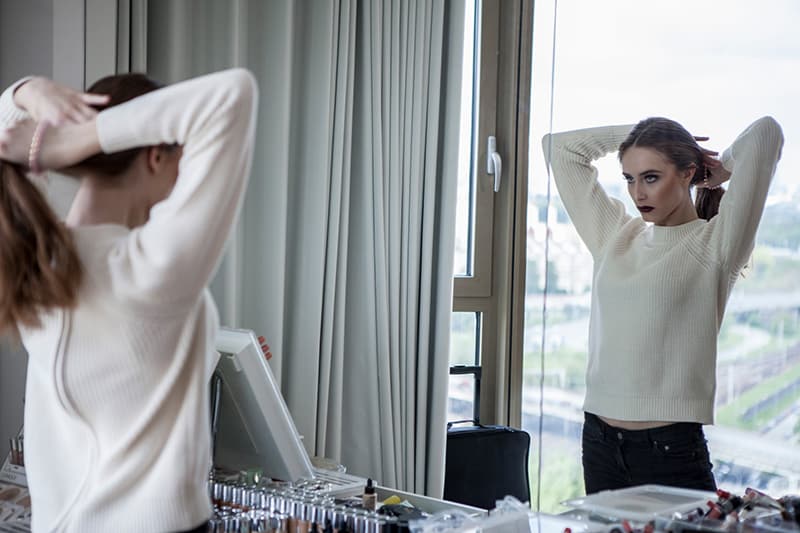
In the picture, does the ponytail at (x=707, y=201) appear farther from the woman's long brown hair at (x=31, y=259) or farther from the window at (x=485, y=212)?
the woman's long brown hair at (x=31, y=259)

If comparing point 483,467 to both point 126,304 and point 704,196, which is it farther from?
point 126,304

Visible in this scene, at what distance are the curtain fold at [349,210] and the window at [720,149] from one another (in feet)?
3.44

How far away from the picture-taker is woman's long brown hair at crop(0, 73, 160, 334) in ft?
3.07

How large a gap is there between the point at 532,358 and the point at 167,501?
3.31 feet

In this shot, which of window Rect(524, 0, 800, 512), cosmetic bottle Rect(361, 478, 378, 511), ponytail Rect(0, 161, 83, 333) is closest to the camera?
ponytail Rect(0, 161, 83, 333)

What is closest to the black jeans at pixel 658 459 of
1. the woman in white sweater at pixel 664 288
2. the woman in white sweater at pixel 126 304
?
the woman in white sweater at pixel 664 288

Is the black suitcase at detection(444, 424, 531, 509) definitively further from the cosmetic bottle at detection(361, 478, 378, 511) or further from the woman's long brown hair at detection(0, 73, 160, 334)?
the woman's long brown hair at detection(0, 73, 160, 334)

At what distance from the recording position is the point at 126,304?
3.10ft

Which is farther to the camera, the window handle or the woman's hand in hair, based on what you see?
the window handle

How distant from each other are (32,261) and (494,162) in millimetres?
1682

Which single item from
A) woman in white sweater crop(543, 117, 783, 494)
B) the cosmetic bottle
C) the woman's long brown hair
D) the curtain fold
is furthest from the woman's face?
the curtain fold

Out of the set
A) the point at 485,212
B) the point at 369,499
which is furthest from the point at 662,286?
the point at 485,212

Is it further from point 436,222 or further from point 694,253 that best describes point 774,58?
point 436,222

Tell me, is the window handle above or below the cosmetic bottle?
above
